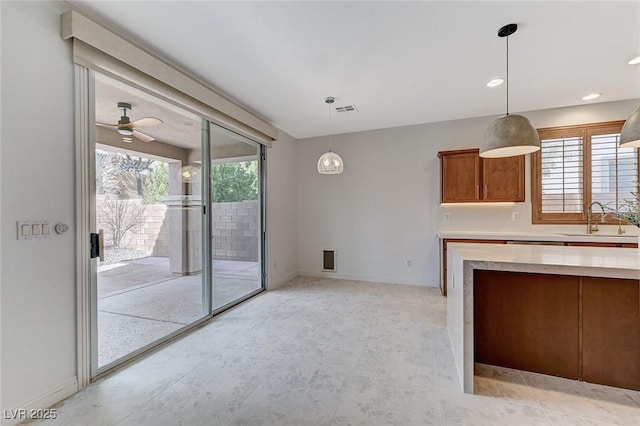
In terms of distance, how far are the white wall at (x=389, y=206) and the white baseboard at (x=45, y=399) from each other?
376 cm

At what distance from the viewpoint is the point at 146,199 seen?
2764 millimetres

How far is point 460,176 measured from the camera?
415cm

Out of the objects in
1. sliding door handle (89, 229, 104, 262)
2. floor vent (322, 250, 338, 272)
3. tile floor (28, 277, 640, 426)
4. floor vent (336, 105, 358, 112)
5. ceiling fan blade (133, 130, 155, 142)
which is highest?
floor vent (336, 105, 358, 112)

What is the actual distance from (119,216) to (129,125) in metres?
0.84

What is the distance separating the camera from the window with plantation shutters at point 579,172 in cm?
365

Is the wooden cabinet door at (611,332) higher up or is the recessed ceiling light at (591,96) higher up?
the recessed ceiling light at (591,96)

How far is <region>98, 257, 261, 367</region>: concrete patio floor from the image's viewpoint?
2.44 m

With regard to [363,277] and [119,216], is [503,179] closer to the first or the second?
[363,277]

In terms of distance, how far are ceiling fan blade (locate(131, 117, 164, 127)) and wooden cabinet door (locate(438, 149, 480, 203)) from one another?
12.6 ft

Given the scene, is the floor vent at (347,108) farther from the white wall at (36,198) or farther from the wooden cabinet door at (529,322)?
the white wall at (36,198)

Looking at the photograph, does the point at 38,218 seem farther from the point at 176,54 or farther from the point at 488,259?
the point at 488,259

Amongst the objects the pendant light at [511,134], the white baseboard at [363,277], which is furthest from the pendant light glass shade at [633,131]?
the white baseboard at [363,277]

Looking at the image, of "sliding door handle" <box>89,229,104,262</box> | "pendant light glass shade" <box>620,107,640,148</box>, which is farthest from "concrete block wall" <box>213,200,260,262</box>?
"pendant light glass shade" <box>620,107,640,148</box>

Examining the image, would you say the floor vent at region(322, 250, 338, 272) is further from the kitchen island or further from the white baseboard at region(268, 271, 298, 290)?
the kitchen island
